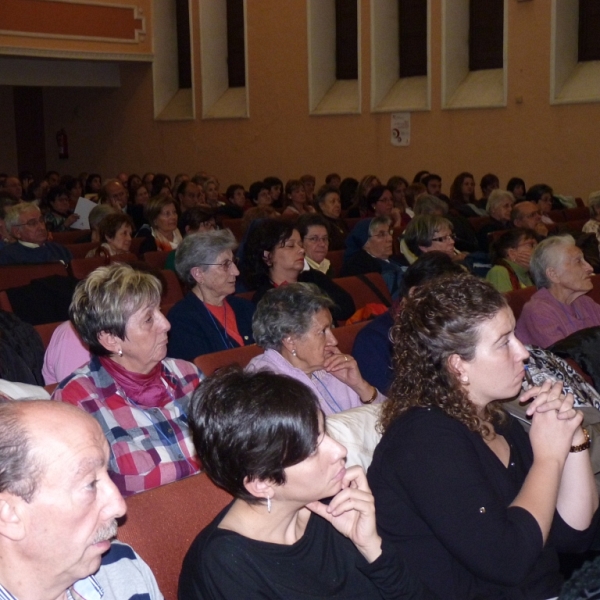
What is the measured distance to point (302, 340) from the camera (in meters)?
2.86

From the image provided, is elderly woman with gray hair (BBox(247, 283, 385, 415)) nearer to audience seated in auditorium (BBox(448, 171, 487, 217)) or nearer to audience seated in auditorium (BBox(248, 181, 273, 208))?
audience seated in auditorium (BBox(448, 171, 487, 217))

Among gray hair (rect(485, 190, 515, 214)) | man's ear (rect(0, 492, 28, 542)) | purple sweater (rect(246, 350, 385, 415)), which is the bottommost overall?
purple sweater (rect(246, 350, 385, 415))

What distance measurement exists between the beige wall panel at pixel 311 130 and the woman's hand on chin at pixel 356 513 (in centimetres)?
952

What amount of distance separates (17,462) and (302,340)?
5.35 ft

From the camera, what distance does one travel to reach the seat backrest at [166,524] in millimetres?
1806

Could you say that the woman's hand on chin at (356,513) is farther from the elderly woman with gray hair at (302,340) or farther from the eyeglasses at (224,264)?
the eyeglasses at (224,264)

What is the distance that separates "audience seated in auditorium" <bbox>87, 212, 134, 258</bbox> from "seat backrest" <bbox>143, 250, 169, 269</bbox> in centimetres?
14

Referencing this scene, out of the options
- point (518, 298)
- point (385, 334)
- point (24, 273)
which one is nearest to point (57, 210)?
point (24, 273)

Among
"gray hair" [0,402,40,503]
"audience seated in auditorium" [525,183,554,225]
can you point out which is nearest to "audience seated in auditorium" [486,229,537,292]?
"audience seated in auditorium" [525,183,554,225]

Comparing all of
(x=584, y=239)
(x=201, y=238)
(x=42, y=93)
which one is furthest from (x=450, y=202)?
(x=42, y=93)

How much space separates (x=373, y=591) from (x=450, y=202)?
7992 millimetres

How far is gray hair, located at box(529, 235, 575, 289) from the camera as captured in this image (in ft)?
13.5

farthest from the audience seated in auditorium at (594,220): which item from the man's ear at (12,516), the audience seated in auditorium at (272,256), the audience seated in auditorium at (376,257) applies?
the man's ear at (12,516)

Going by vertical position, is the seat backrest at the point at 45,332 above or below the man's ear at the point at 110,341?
below
